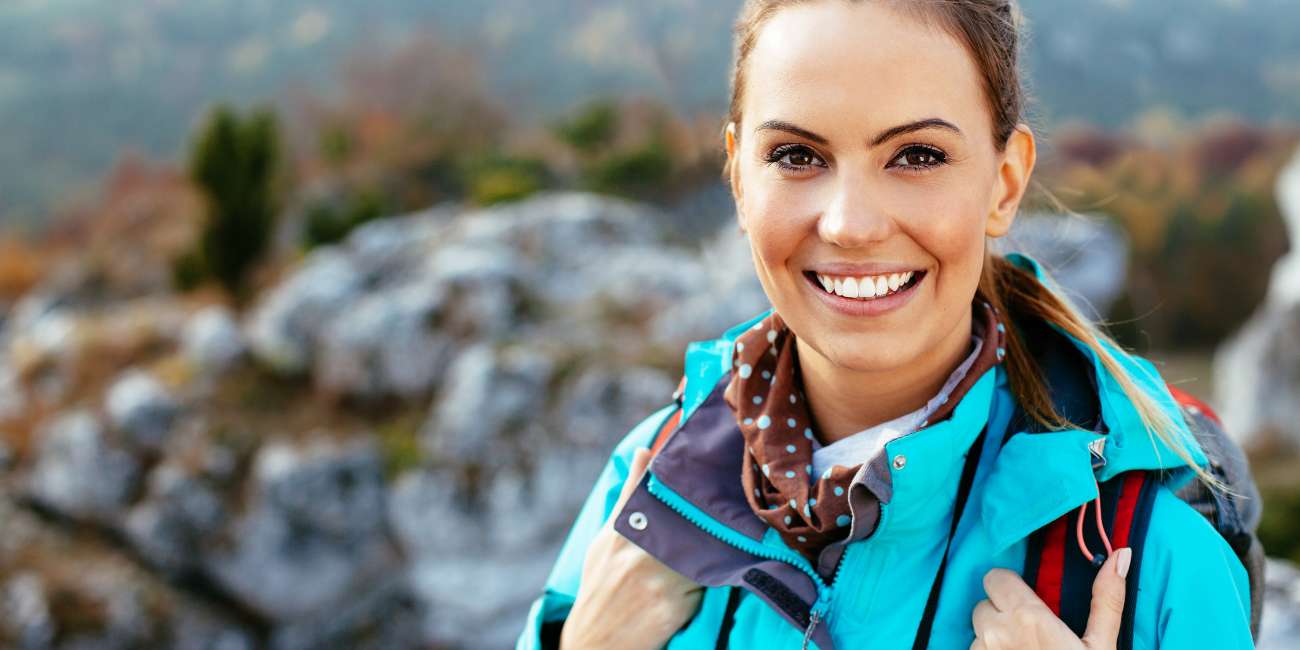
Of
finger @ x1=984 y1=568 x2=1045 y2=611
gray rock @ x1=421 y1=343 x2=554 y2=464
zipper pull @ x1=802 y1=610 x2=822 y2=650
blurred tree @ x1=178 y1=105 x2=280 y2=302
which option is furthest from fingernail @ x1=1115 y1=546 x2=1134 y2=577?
blurred tree @ x1=178 y1=105 x2=280 y2=302

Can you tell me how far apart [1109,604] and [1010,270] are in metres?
0.64

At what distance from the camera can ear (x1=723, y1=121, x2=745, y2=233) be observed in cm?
164

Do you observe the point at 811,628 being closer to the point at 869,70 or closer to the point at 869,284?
the point at 869,284

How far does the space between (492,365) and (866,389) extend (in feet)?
21.4

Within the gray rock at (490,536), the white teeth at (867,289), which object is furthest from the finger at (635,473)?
the gray rock at (490,536)

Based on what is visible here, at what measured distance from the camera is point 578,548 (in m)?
1.90

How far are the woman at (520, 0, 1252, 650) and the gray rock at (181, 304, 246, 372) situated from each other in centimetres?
878

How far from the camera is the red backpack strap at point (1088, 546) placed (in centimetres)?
133

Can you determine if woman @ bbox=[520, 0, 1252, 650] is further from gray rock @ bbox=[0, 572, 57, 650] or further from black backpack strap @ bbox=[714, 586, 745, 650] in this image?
gray rock @ bbox=[0, 572, 57, 650]

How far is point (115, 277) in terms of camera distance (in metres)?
16.2

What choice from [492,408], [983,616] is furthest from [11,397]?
[983,616]

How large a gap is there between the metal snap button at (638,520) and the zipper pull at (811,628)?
33cm

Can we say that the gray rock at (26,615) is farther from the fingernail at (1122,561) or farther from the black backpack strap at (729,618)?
the fingernail at (1122,561)

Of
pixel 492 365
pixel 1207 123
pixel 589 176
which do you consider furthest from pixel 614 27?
pixel 492 365
